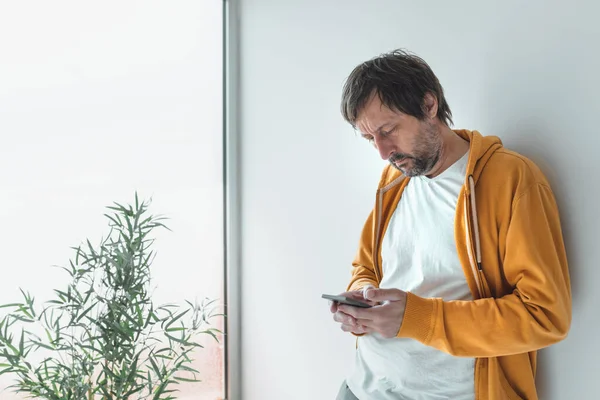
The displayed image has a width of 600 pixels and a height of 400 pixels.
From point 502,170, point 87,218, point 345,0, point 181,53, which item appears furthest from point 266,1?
point 502,170

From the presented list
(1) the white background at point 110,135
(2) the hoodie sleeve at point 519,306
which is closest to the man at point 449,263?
(2) the hoodie sleeve at point 519,306

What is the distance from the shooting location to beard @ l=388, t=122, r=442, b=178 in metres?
1.25

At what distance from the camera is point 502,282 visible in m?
1.15

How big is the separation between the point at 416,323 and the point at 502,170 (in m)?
0.37

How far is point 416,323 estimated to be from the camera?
43.4 inches

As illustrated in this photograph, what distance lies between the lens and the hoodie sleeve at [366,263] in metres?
1.48

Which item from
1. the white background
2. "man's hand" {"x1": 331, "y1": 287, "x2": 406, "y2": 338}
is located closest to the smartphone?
"man's hand" {"x1": 331, "y1": 287, "x2": 406, "y2": 338}

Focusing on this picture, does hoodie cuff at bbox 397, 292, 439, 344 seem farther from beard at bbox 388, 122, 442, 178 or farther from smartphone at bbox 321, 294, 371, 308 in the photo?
beard at bbox 388, 122, 442, 178

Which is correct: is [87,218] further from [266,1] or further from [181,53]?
[266,1]

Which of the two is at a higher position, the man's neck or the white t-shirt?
the man's neck

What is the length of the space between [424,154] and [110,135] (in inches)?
58.1

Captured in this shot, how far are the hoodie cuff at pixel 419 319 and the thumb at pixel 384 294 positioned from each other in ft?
0.08

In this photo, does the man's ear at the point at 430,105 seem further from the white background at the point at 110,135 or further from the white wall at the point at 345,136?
the white background at the point at 110,135

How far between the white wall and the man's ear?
7.5 inches
